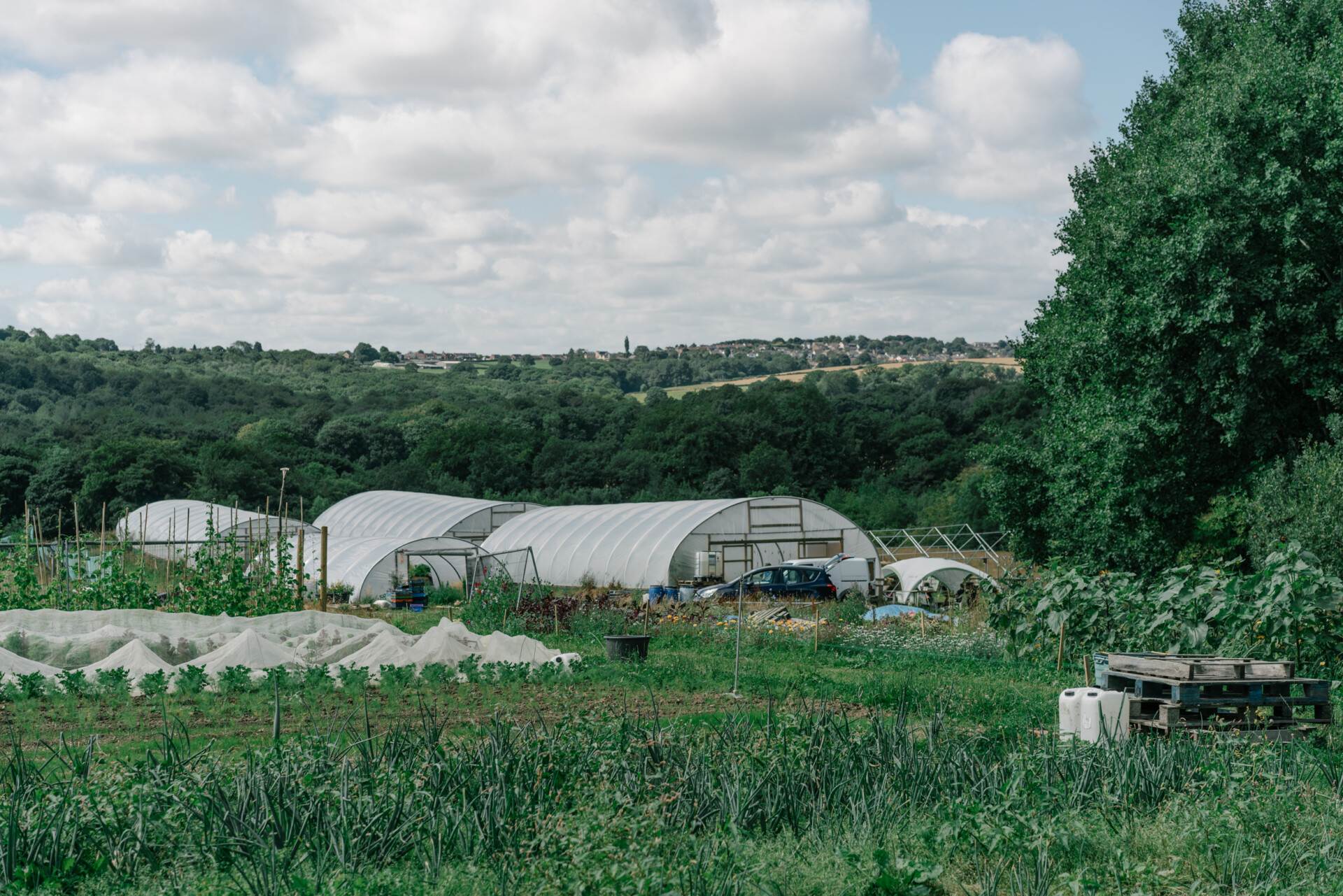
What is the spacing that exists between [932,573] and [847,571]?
10.5ft

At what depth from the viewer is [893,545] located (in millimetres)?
39344

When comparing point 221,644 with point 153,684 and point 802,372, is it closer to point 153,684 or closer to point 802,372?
point 153,684

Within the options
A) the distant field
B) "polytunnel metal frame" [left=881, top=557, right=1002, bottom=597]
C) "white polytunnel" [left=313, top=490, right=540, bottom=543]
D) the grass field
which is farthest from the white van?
the distant field

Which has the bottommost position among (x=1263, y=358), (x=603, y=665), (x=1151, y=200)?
(x=603, y=665)

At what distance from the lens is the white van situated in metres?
27.5

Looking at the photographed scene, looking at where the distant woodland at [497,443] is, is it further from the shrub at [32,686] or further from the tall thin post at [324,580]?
the shrub at [32,686]

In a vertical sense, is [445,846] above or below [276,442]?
below

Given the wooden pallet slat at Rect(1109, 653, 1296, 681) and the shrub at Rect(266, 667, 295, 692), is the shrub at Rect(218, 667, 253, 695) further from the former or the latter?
the wooden pallet slat at Rect(1109, 653, 1296, 681)

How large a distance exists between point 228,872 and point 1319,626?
9.67 meters

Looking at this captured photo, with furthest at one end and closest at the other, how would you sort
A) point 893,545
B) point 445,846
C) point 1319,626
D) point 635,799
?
point 893,545, point 1319,626, point 635,799, point 445,846

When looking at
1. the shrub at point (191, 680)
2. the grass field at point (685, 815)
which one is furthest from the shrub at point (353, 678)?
the grass field at point (685, 815)

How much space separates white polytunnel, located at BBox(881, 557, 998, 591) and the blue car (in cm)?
174

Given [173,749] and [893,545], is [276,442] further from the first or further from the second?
[173,749]

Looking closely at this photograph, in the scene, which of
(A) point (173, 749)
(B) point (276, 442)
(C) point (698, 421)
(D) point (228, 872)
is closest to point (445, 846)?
(D) point (228, 872)
